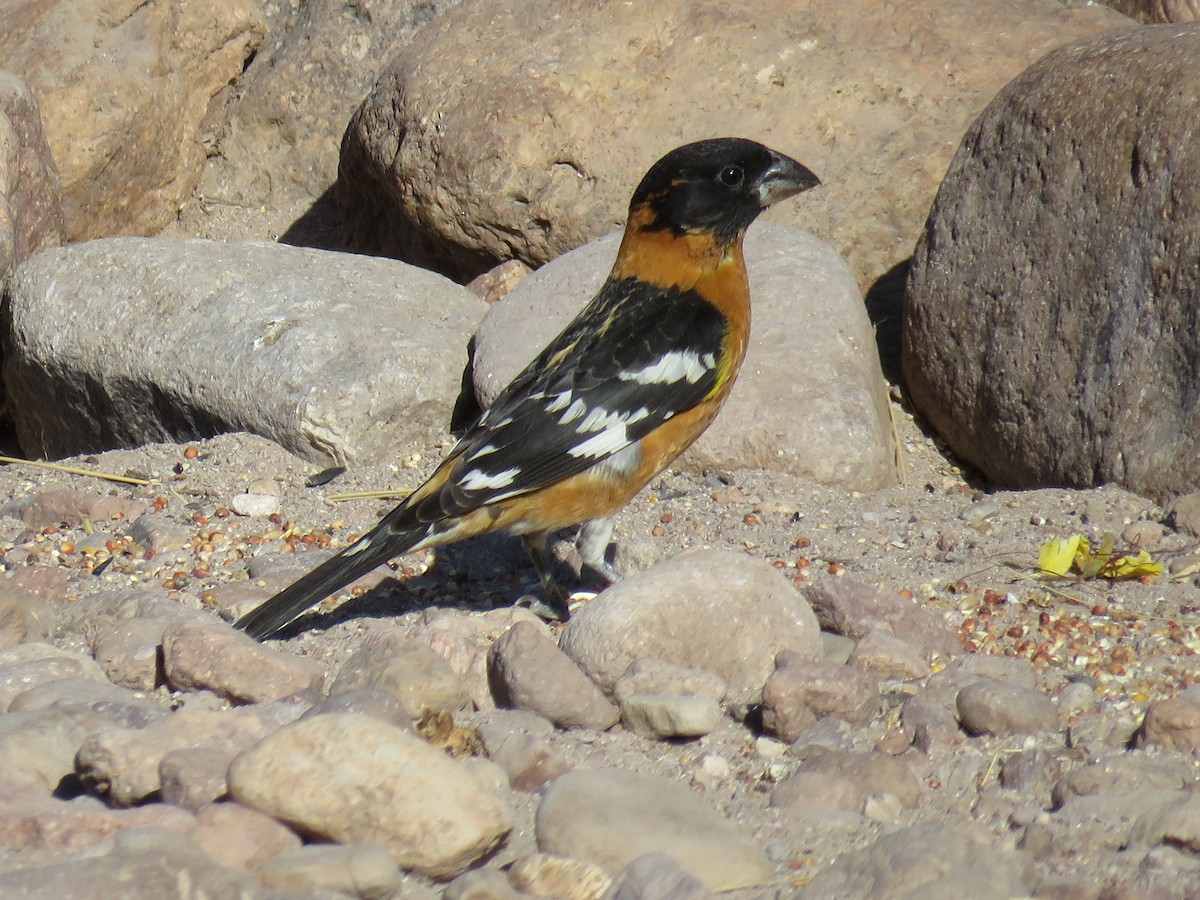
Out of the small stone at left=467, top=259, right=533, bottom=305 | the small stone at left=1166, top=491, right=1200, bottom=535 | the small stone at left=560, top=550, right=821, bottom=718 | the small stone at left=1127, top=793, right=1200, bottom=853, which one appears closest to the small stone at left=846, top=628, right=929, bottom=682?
the small stone at left=560, top=550, right=821, bottom=718

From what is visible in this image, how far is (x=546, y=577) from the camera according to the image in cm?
441

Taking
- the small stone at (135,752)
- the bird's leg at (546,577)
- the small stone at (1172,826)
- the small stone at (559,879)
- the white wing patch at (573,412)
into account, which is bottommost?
the bird's leg at (546,577)

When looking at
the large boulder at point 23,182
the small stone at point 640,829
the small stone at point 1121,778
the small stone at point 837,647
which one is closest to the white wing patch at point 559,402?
the small stone at point 837,647

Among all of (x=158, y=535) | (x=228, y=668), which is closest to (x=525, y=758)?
(x=228, y=668)

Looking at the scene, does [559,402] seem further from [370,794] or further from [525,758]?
[370,794]

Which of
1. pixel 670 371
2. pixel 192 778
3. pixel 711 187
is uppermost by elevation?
pixel 711 187

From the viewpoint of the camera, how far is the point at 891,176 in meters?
6.14

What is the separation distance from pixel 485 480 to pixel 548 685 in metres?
0.87

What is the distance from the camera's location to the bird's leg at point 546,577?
171 inches

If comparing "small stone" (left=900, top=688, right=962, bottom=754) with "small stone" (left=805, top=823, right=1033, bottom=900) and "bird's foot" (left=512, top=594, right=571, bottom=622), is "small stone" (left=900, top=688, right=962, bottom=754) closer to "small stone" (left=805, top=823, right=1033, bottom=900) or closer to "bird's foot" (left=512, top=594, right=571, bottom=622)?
"small stone" (left=805, top=823, right=1033, bottom=900)

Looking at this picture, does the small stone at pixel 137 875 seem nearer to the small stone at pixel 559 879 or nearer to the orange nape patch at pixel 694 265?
the small stone at pixel 559 879

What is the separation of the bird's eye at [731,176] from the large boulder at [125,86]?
434cm

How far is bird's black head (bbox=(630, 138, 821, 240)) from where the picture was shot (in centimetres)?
451

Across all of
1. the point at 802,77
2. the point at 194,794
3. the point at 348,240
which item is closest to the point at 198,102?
the point at 348,240
